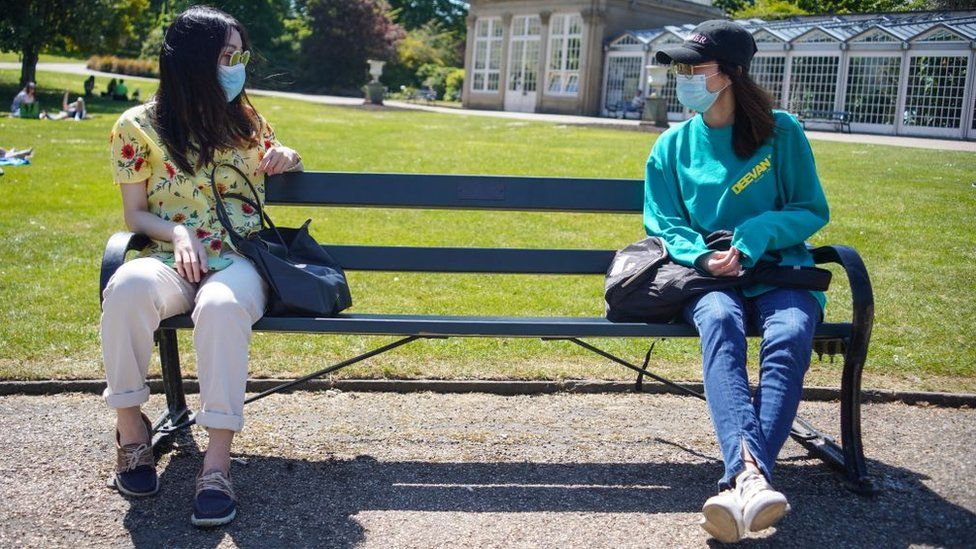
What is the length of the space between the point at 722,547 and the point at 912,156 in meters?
16.3

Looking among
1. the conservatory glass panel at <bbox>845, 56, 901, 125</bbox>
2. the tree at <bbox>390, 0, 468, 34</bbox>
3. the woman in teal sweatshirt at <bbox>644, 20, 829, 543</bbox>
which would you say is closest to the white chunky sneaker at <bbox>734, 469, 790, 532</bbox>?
the woman in teal sweatshirt at <bbox>644, 20, 829, 543</bbox>

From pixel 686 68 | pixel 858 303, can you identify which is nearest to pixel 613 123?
pixel 686 68

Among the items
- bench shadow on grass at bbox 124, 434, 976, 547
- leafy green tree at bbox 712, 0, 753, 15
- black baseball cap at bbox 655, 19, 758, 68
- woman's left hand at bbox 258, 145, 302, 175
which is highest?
leafy green tree at bbox 712, 0, 753, 15

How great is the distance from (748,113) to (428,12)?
68.4m

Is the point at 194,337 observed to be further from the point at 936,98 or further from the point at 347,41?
the point at 347,41

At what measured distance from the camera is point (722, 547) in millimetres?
3367

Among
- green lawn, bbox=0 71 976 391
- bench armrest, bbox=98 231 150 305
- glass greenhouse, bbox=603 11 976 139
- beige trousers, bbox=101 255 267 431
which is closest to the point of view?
beige trousers, bbox=101 255 267 431

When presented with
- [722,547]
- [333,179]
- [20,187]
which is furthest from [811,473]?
[20,187]

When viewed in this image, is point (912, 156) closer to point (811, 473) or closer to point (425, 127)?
point (425, 127)

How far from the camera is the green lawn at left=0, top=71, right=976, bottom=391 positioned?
5.45 m

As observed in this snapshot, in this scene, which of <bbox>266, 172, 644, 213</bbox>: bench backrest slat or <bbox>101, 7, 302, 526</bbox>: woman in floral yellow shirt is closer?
<bbox>101, 7, 302, 526</bbox>: woman in floral yellow shirt

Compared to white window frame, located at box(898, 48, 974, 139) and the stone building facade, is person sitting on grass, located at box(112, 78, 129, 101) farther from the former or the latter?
white window frame, located at box(898, 48, 974, 139)

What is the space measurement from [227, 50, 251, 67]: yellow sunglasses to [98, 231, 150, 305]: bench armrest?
77cm

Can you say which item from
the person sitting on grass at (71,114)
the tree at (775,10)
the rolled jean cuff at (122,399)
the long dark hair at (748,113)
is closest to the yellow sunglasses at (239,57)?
the rolled jean cuff at (122,399)
